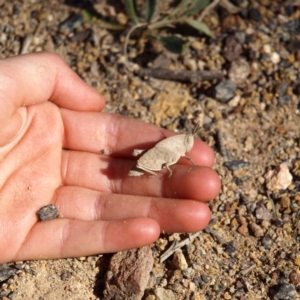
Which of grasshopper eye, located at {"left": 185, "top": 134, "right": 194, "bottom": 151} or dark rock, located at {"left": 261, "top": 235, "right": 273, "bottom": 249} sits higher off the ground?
grasshopper eye, located at {"left": 185, "top": 134, "right": 194, "bottom": 151}

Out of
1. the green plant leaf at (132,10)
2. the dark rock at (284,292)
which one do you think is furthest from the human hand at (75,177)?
the green plant leaf at (132,10)

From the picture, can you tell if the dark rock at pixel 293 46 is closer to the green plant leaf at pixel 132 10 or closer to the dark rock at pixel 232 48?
the dark rock at pixel 232 48

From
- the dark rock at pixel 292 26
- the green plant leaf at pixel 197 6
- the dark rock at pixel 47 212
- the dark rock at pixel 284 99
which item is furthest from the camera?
the dark rock at pixel 292 26

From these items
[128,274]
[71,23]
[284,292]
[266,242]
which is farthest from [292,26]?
[128,274]

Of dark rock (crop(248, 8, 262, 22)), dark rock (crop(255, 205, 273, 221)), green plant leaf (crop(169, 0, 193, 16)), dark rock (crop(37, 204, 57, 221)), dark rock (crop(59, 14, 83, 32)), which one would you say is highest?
green plant leaf (crop(169, 0, 193, 16))

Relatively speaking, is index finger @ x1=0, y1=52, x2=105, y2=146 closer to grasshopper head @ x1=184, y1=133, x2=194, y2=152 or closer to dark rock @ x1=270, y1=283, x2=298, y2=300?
grasshopper head @ x1=184, y1=133, x2=194, y2=152

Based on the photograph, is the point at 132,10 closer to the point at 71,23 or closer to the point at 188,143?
the point at 71,23

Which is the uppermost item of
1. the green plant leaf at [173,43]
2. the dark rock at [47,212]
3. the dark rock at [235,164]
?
the green plant leaf at [173,43]

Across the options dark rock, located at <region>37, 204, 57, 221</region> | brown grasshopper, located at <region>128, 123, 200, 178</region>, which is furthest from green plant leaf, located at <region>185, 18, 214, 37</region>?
dark rock, located at <region>37, 204, 57, 221</region>
